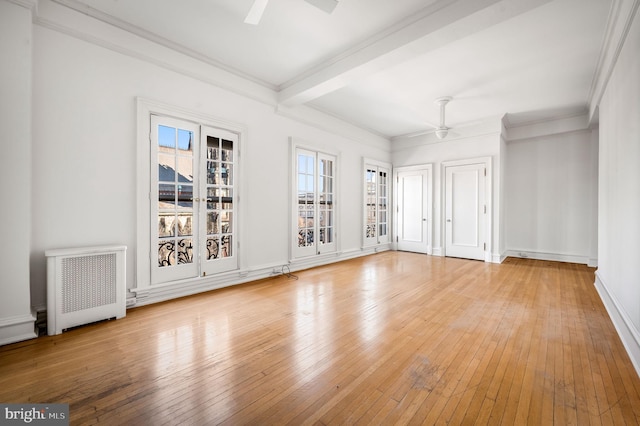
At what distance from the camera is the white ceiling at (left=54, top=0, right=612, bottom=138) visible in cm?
271

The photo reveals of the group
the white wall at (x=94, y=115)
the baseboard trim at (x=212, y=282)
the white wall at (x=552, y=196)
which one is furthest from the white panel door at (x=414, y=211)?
the white wall at (x=94, y=115)

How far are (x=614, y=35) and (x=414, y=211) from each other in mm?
4876

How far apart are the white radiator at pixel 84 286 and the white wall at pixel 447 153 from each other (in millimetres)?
6413

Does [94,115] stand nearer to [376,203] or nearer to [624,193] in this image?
[624,193]

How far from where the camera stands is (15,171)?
2.35 metres

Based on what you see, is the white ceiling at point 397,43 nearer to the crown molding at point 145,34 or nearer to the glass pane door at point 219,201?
the crown molding at point 145,34

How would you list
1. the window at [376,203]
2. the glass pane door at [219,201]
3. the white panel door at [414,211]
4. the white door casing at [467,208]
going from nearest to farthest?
the glass pane door at [219,201] → the white door casing at [467,208] → the window at [376,203] → the white panel door at [414,211]

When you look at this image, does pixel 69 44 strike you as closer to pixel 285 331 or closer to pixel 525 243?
pixel 285 331

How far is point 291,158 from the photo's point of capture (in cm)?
495

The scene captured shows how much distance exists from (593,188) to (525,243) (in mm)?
1656

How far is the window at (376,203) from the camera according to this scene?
690 centimetres

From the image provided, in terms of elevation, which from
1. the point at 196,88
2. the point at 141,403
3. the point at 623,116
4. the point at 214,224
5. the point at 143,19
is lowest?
the point at 141,403

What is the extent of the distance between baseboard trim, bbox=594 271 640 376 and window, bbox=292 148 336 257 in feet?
13.4

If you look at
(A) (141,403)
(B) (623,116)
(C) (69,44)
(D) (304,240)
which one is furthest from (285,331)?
(B) (623,116)
